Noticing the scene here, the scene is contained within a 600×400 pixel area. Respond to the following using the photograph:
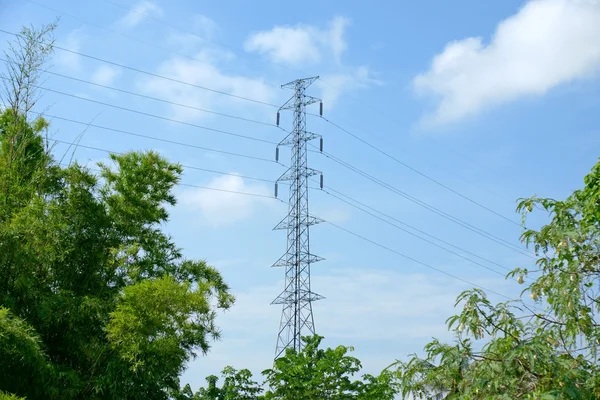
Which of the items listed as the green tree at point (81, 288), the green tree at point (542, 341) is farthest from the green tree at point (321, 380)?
the green tree at point (542, 341)

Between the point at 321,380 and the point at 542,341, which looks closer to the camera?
the point at 542,341

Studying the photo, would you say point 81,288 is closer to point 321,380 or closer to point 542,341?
point 321,380

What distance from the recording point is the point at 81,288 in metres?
10.0

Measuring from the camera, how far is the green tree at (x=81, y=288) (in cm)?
865

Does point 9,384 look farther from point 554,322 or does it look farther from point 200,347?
point 554,322

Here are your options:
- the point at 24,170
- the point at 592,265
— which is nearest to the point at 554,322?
the point at 592,265

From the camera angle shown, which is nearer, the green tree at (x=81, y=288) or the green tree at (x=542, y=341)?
the green tree at (x=542, y=341)

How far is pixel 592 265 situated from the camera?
16.8 feet

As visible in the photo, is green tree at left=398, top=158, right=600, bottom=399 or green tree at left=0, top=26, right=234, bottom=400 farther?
green tree at left=0, top=26, right=234, bottom=400

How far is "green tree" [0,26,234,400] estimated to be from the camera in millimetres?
8648

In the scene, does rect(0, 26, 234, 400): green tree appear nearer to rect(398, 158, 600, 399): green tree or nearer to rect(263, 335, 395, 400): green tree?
rect(263, 335, 395, 400): green tree

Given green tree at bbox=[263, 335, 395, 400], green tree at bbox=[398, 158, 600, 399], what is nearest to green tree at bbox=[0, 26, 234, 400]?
green tree at bbox=[263, 335, 395, 400]

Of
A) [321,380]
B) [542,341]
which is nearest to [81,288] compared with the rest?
[321,380]

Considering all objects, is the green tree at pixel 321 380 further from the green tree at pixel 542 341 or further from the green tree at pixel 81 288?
the green tree at pixel 542 341
